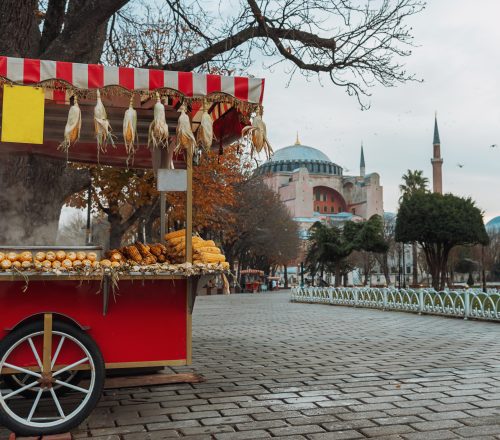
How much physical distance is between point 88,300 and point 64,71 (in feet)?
6.66

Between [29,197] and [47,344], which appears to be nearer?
[47,344]

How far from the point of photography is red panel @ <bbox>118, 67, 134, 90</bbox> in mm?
5047

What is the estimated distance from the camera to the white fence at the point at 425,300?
50.6 ft

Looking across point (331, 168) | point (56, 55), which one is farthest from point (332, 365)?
point (331, 168)

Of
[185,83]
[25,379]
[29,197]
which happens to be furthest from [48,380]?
[29,197]

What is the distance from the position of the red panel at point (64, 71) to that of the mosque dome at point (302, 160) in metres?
122

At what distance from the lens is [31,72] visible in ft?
15.8

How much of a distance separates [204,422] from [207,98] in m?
2.93

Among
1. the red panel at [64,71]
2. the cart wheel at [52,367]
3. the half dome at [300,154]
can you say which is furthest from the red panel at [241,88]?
the half dome at [300,154]

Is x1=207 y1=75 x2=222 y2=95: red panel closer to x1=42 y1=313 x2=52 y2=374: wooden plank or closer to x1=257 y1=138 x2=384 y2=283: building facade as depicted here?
x1=42 y1=313 x2=52 y2=374: wooden plank

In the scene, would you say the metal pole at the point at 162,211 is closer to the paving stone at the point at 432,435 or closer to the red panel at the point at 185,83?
the red panel at the point at 185,83

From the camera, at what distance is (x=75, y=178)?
36.8 feet

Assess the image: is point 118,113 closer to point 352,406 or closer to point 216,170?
point 352,406

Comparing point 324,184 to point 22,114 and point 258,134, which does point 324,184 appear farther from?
point 22,114
